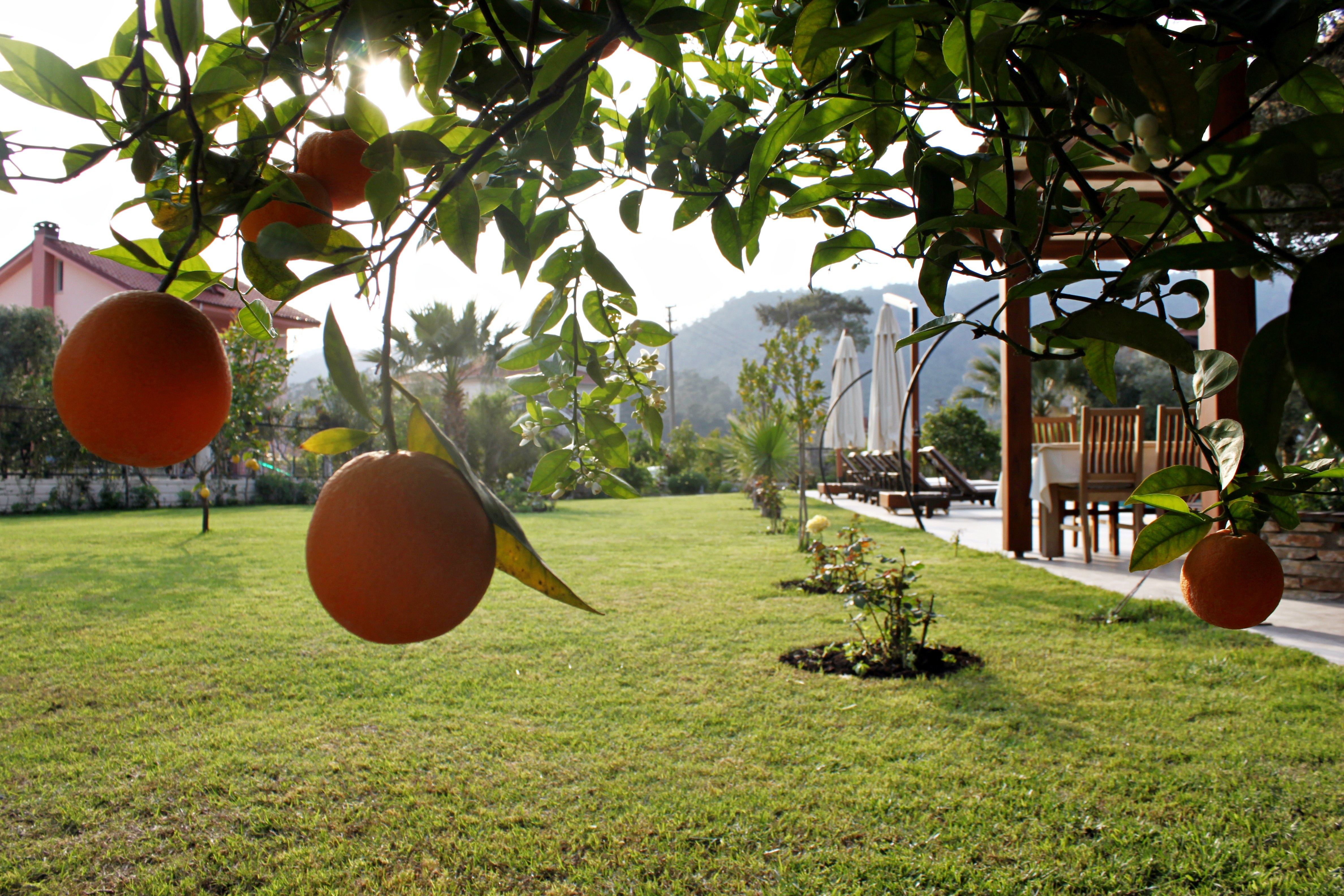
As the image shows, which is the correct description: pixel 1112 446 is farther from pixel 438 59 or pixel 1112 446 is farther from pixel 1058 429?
pixel 438 59

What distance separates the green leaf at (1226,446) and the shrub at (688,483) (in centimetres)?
1822

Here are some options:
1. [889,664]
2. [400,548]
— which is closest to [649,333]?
[400,548]

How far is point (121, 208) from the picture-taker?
0.52 m

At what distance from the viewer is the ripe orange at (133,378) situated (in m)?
0.37

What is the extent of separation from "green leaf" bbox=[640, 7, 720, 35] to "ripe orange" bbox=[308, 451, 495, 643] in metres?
0.29

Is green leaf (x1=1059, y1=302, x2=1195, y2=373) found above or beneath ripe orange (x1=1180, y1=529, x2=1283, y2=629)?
above

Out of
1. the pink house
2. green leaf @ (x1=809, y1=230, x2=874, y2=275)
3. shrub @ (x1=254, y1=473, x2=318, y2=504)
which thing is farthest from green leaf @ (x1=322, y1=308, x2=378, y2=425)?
the pink house

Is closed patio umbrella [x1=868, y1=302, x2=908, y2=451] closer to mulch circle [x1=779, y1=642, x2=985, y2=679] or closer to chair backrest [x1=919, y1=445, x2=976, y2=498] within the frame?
chair backrest [x1=919, y1=445, x2=976, y2=498]

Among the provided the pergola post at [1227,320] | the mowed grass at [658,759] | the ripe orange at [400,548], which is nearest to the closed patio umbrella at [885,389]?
the mowed grass at [658,759]

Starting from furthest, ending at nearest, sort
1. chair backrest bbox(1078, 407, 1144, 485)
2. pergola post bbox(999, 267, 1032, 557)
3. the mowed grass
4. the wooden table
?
pergola post bbox(999, 267, 1032, 557) < the wooden table < chair backrest bbox(1078, 407, 1144, 485) < the mowed grass

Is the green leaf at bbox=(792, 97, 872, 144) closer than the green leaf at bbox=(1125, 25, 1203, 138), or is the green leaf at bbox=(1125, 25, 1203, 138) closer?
the green leaf at bbox=(1125, 25, 1203, 138)

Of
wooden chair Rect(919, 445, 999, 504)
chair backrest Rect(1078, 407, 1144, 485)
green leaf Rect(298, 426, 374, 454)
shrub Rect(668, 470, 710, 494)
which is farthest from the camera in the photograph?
shrub Rect(668, 470, 710, 494)

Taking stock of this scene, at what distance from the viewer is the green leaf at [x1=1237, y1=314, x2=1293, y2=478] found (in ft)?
0.94

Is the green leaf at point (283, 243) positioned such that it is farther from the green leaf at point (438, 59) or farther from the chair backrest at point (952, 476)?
the chair backrest at point (952, 476)
